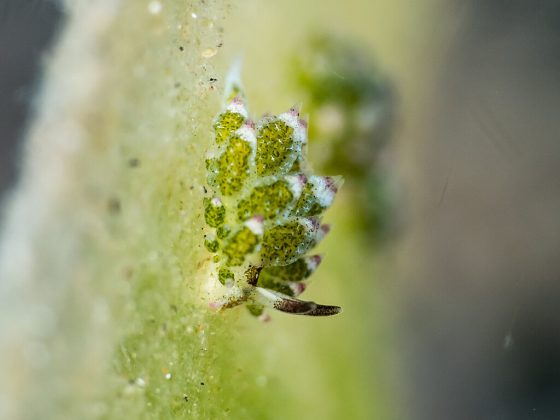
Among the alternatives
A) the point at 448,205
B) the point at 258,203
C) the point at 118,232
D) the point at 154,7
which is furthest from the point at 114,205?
the point at 448,205

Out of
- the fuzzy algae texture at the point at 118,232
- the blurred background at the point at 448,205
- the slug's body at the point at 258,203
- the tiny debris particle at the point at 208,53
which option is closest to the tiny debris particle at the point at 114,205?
the fuzzy algae texture at the point at 118,232

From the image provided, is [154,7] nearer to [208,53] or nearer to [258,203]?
[208,53]

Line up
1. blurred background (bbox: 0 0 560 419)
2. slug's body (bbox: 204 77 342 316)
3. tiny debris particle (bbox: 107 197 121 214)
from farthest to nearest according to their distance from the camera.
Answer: blurred background (bbox: 0 0 560 419) < tiny debris particle (bbox: 107 197 121 214) < slug's body (bbox: 204 77 342 316)

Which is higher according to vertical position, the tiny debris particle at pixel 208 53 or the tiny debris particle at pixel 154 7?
the tiny debris particle at pixel 154 7

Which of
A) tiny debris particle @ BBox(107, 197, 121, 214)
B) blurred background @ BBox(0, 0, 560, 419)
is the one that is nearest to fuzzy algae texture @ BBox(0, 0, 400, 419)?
tiny debris particle @ BBox(107, 197, 121, 214)

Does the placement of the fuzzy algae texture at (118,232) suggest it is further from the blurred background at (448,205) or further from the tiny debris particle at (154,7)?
the blurred background at (448,205)

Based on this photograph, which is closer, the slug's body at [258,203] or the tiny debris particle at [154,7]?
the slug's body at [258,203]

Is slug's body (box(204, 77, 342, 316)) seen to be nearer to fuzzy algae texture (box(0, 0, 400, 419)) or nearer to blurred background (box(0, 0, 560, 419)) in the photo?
fuzzy algae texture (box(0, 0, 400, 419))
